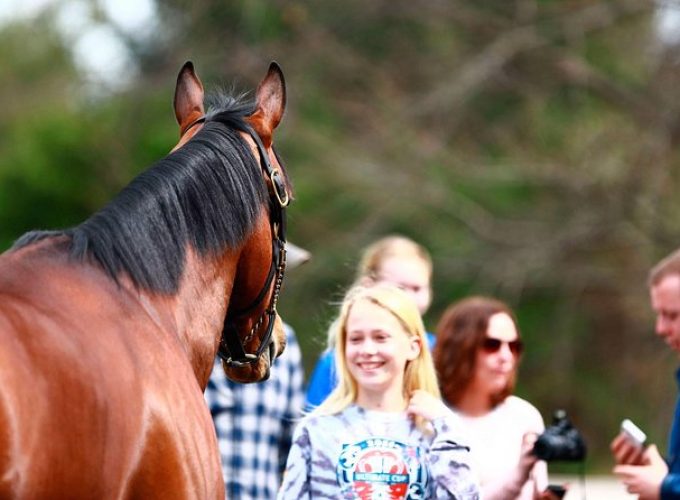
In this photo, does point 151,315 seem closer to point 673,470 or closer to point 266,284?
point 266,284

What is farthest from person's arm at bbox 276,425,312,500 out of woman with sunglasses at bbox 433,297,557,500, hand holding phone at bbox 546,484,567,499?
hand holding phone at bbox 546,484,567,499

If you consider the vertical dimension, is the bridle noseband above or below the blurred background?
below

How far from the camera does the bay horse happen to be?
111 inches

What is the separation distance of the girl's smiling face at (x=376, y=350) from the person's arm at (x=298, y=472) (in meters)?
0.24

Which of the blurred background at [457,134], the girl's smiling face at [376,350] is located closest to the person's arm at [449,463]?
the girl's smiling face at [376,350]

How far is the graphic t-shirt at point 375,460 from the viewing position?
393cm

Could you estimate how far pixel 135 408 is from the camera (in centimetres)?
305

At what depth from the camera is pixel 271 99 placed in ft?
13.3

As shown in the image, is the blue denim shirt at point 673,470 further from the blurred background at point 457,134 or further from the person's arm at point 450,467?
the blurred background at point 457,134

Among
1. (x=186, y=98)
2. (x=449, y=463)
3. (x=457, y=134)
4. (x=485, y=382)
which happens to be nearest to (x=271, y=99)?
(x=186, y=98)

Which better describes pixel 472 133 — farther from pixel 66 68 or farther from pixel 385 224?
pixel 66 68

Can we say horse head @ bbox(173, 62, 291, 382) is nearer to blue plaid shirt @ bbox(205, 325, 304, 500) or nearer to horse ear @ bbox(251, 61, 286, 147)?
horse ear @ bbox(251, 61, 286, 147)

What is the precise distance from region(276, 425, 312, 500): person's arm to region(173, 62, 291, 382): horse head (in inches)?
10.4

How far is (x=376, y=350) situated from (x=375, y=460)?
1.23 feet
